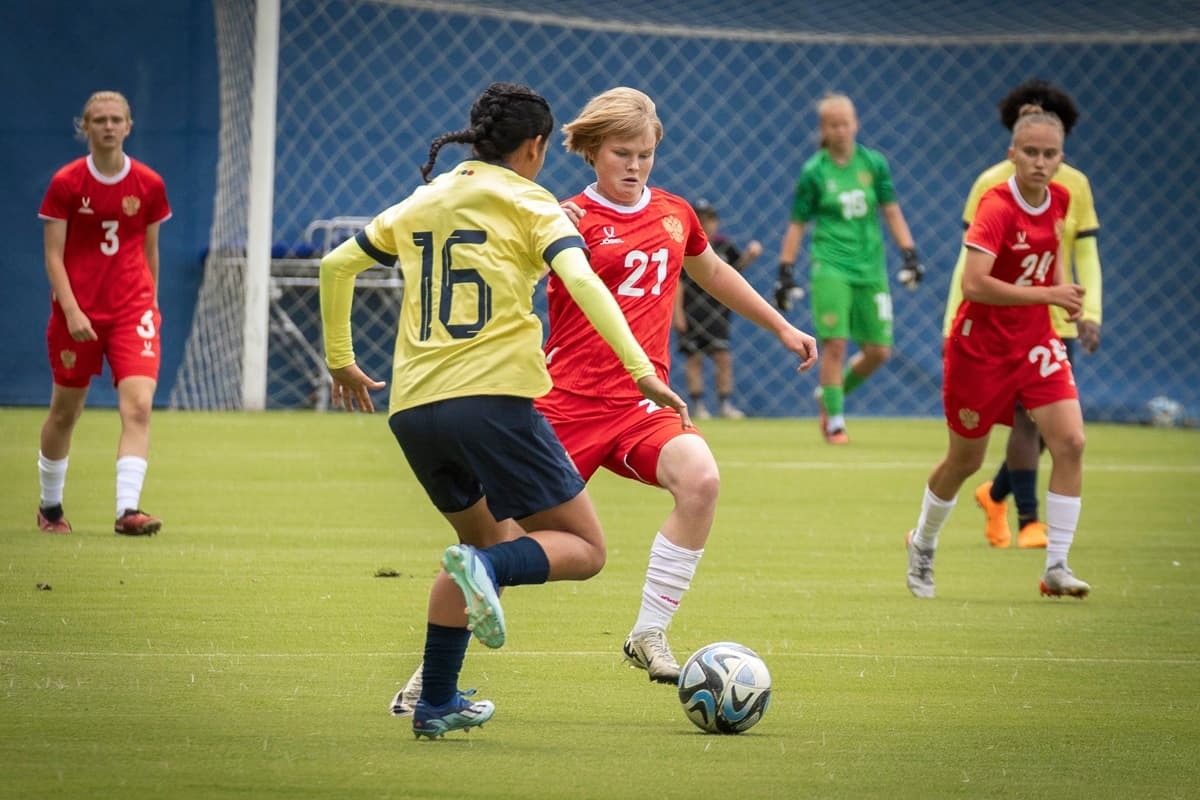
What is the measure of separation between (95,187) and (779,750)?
16.9 feet

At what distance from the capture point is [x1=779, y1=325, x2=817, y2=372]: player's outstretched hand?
5055 millimetres

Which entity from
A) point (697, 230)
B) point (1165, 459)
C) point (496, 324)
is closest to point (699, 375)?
point (1165, 459)

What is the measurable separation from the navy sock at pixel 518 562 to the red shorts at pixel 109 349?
14.3 ft

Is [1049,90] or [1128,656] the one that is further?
[1049,90]

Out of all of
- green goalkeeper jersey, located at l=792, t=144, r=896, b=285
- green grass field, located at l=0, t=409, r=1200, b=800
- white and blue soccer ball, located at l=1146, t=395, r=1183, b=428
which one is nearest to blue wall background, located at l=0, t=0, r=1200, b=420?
white and blue soccer ball, located at l=1146, t=395, r=1183, b=428

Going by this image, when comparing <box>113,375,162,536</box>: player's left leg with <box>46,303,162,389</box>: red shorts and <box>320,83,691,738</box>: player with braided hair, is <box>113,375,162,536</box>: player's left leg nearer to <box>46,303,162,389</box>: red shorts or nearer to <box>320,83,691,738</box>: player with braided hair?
<box>46,303,162,389</box>: red shorts

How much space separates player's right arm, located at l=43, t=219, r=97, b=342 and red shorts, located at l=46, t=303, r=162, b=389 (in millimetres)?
91

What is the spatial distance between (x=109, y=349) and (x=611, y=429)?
12.8ft

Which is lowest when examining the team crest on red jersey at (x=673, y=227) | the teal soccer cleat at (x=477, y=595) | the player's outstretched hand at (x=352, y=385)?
the teal soccer cleat at (x=477, y=595)

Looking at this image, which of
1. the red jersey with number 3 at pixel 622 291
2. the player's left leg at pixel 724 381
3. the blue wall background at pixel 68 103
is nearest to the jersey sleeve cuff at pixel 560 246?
the red jersey with number 3 at pixel 622 291

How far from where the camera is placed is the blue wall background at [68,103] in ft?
53.4

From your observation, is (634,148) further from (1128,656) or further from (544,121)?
(1128,656)

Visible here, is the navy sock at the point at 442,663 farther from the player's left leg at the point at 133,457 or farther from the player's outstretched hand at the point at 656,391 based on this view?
the player's left leg at the point at 133,457

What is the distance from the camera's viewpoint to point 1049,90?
28.1 feet
